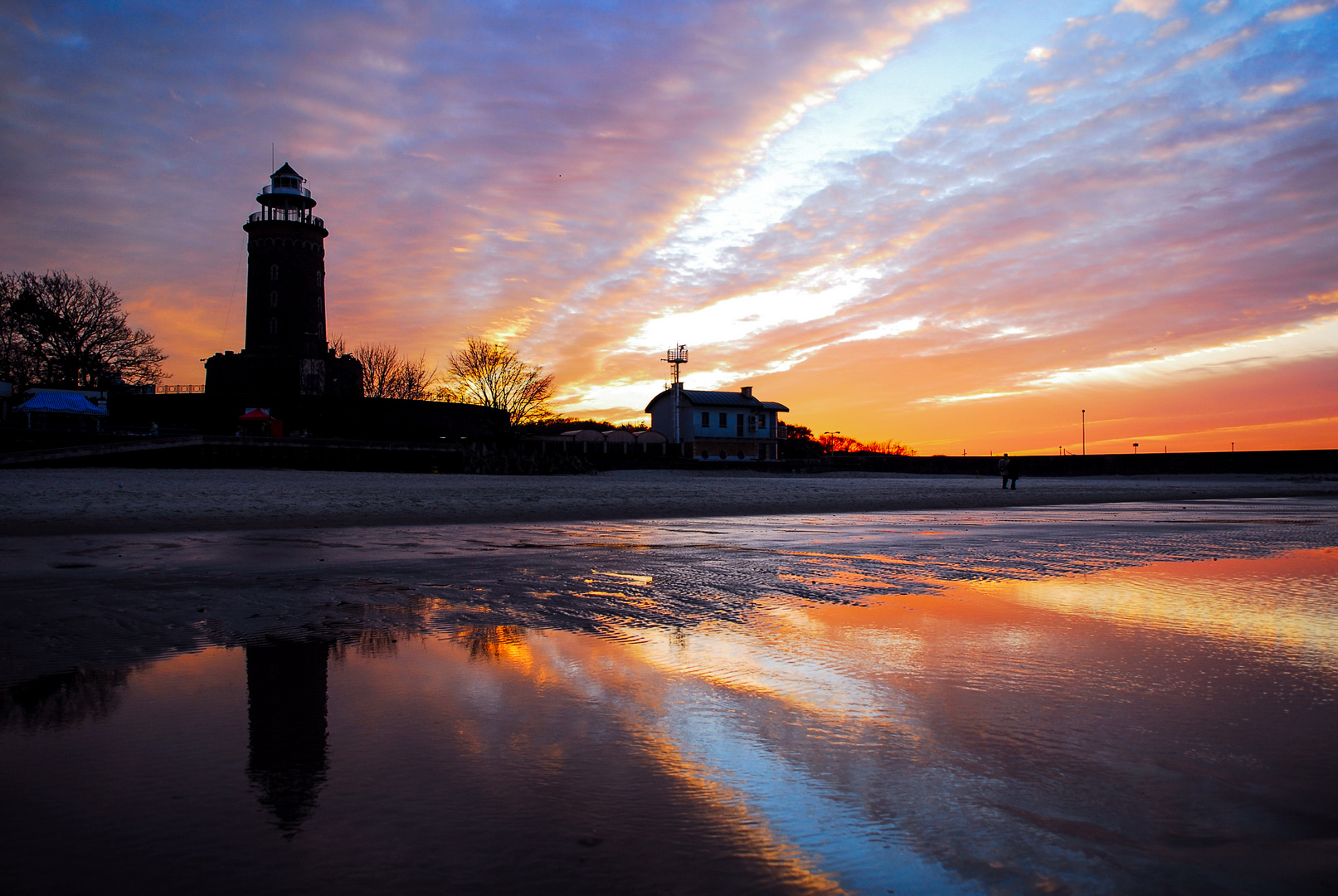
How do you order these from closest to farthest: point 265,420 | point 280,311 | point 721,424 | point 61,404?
1. point 265,420
2. point 61,404
3. point 280,311
4. point 721,424

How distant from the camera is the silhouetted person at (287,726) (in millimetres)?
2672

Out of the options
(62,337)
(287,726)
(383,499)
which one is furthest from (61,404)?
(287,726)

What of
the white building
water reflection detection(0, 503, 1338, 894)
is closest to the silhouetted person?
water reflection detection(0, 503, 1338, 894)

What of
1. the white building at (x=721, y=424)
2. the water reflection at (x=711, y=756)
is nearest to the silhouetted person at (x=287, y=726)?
the water reflection at (x=711, y=756)

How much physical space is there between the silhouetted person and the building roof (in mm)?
61403

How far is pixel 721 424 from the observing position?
66500mm

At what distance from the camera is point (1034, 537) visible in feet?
40.6

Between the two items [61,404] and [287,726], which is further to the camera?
[61,404]

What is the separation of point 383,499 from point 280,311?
33.2m

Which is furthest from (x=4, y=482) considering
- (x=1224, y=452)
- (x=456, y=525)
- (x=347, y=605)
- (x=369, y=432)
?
(x=1224, y=452)

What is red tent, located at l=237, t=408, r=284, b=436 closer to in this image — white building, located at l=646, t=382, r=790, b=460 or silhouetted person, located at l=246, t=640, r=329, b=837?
white building, located at l=646, t=382, r=790, b=460

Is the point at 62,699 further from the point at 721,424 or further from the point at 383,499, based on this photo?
the point at 721,424

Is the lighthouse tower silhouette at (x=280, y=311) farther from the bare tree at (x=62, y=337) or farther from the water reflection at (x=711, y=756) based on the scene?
the water reflection at (x=711, y=756)

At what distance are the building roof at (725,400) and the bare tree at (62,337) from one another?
37.6 m
